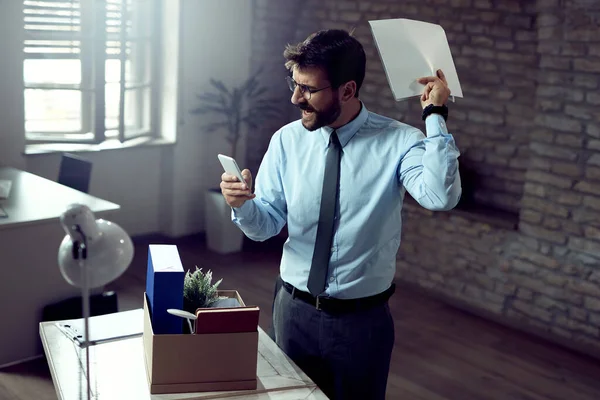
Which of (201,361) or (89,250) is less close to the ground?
(89,250)

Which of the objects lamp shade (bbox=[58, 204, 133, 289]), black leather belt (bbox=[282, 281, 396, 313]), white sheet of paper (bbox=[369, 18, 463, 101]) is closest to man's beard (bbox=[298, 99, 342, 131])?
white sheet of paper (bbox=[369, 18, 463, 101])

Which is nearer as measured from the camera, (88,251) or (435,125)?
(88,251)

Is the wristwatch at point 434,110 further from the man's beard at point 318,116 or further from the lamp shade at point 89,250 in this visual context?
the lamp shade at point 89,250

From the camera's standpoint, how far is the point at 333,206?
7.86 feet

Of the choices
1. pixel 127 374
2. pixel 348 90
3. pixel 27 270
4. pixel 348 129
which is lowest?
pixel 27 270

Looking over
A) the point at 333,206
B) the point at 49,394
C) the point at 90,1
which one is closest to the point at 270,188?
the point at 333,206

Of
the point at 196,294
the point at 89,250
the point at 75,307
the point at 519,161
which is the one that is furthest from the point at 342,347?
the point at 519,161

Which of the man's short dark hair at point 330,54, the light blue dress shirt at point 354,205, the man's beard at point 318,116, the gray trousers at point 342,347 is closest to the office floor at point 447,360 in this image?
the gray trousers at point 342,347

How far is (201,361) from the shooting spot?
201 centimetres

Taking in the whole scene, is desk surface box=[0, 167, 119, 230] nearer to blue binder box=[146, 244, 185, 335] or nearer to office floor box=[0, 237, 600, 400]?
office floor box=[0, 237, 600, 400]

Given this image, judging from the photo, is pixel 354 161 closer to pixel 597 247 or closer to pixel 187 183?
pixel 597 247

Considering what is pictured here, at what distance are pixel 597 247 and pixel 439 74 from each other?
8.79 feet

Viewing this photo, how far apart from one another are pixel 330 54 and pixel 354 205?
18.1 inches

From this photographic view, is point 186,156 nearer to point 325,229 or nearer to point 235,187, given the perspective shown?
point 325,229
